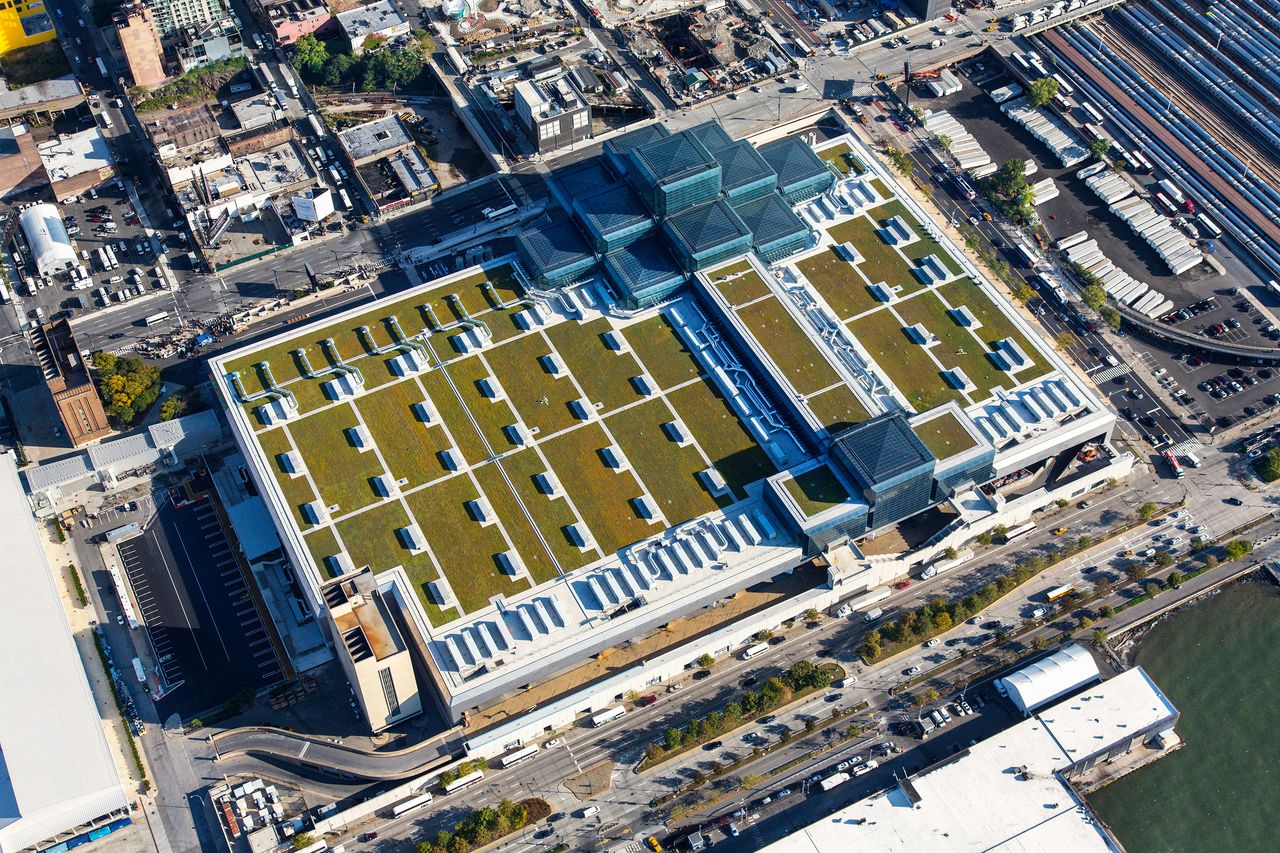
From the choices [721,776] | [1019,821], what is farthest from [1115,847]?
[721,776]

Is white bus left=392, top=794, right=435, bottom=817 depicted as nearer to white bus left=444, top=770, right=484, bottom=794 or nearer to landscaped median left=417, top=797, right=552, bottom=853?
white bus left=444, top=770, right=484, bottom=794

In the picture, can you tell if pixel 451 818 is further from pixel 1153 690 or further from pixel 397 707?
pixel 1153 690

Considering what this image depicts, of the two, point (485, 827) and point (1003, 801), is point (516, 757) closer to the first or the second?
point (485, 827)

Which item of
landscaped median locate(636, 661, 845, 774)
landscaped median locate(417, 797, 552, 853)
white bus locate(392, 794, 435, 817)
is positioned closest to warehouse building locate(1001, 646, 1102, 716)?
landscaped median locate(636, 661, 845, 774)

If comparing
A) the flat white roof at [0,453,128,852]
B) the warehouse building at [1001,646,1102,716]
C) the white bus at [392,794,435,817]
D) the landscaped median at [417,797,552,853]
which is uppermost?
the flat white roof at [0,453,128,852]

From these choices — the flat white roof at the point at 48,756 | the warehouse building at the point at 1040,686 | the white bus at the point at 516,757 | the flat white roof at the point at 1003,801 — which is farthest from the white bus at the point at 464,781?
the warehouse building at the point at 1040,686

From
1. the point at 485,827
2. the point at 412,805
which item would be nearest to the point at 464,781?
the point at 412,805

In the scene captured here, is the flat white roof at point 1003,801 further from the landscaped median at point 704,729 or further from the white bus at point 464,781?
the white bus at point 464,781
